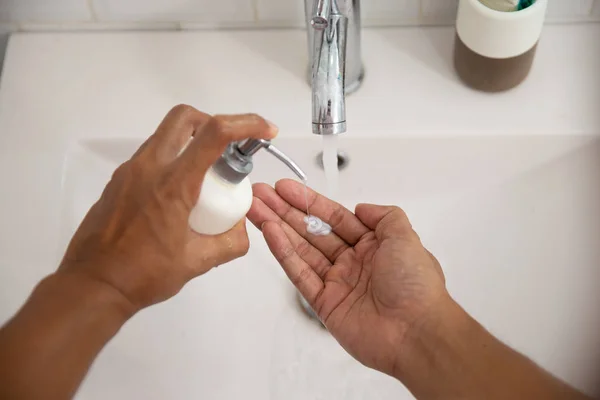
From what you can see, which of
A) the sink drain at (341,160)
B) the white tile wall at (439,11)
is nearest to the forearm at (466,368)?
the sink drain at (341,160)

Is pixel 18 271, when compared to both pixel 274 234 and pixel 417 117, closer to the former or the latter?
pixel 274 234

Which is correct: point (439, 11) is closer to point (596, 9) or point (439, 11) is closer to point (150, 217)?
point (596, 9)

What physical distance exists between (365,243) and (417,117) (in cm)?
15

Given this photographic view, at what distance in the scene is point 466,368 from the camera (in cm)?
53

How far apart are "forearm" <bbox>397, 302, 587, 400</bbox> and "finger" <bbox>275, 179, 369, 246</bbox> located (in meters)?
0.14

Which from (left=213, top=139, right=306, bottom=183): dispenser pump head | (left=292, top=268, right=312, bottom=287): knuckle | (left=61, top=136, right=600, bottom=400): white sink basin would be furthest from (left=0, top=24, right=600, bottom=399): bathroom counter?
(left=213, top=139, right=306, bottom=183): dispenser pump head

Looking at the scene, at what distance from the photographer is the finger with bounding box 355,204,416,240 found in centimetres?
62

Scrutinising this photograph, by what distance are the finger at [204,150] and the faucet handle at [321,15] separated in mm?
140

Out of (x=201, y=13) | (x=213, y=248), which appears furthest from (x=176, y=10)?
(x=213, y=248)

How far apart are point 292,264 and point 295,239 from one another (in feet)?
0.11

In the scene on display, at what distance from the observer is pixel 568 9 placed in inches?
29.4

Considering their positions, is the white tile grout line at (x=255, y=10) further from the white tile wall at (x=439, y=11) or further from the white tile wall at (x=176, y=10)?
the white tile wall at (x=439, y=11)

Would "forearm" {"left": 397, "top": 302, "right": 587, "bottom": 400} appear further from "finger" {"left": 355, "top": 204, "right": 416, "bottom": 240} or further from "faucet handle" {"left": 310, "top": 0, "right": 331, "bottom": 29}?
"faucet handle" {"left": 310, "top": 0, "right": 331, "bottom": 29}

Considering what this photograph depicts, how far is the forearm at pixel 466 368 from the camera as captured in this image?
50cm
